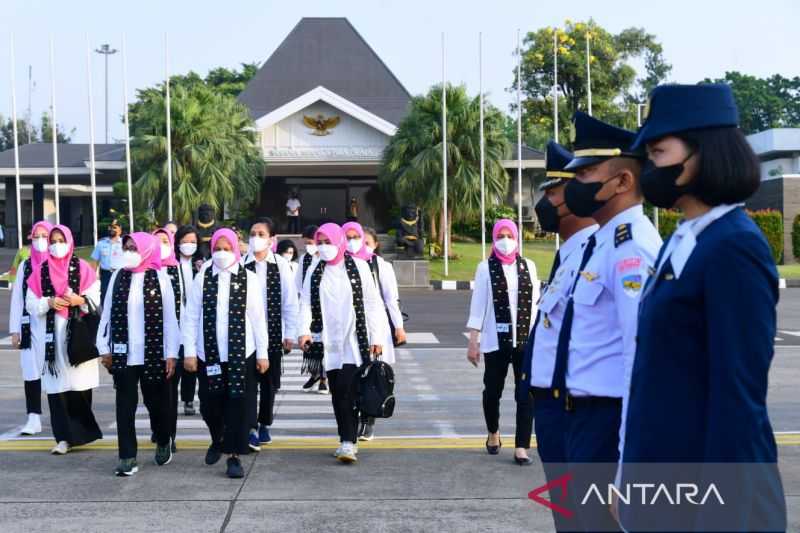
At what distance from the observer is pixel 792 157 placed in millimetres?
64562

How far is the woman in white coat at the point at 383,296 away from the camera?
348 inches

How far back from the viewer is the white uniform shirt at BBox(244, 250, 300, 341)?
369 inches

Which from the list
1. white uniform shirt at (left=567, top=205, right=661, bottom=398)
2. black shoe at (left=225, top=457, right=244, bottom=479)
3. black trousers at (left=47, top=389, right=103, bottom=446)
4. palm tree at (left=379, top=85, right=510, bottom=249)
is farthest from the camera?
palm tree at (left=379, top=85, right=510, bottom=249)

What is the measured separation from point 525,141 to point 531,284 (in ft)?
266

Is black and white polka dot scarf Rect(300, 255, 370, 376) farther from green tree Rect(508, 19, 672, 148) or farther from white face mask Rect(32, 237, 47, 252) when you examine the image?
green tree Rect(508, 19, 672, 148)

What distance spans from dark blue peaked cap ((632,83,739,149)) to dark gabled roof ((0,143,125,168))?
3969 centimetres

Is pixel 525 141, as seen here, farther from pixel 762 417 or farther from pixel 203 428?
pixel 762 417

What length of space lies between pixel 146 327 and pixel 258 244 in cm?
177

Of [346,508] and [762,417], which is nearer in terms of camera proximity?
[762,417]

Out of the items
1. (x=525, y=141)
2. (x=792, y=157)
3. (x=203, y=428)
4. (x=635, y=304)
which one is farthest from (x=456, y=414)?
(x=525, y=141)

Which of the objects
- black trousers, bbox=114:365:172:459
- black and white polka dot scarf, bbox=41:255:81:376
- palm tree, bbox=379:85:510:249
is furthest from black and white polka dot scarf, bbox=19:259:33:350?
palm tree, bbox=379:85:510:249

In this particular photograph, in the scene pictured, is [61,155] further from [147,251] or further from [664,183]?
[664,183]

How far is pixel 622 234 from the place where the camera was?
399 cm

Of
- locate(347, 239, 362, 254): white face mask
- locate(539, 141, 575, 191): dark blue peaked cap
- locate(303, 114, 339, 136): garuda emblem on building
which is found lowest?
locate(347, 239, 362, 254): white face mask
